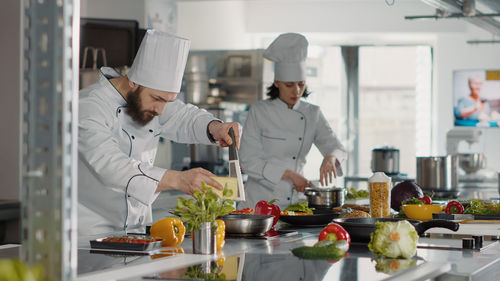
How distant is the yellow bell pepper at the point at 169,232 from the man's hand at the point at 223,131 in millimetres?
545

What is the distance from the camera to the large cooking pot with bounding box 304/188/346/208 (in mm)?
3350

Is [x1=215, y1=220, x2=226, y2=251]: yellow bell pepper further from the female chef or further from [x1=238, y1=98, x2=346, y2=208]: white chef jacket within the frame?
[x1=238, y1=98, x2=346, y2=208]: white chef jacket

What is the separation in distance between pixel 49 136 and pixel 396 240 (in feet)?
3.98

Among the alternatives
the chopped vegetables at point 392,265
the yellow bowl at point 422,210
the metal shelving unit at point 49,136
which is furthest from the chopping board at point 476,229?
the metal shelving unit at point 49,136

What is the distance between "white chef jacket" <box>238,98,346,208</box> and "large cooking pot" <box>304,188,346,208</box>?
2.95 ft

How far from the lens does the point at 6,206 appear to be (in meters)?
4.86

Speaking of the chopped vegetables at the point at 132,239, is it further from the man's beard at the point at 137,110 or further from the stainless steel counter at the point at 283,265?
the man's beard at the point at 137,110

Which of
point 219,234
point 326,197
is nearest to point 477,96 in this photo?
point 326,197

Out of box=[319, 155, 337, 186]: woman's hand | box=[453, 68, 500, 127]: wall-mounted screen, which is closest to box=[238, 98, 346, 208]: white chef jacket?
box=[319, 155, 337, 186]: woman's hand

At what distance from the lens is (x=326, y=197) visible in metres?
3.35

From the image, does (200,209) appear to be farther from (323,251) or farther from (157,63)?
(157,63)

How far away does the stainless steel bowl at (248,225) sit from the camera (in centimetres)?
242

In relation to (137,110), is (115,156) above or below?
below

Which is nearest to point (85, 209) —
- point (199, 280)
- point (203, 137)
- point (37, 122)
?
point (203, 137)
